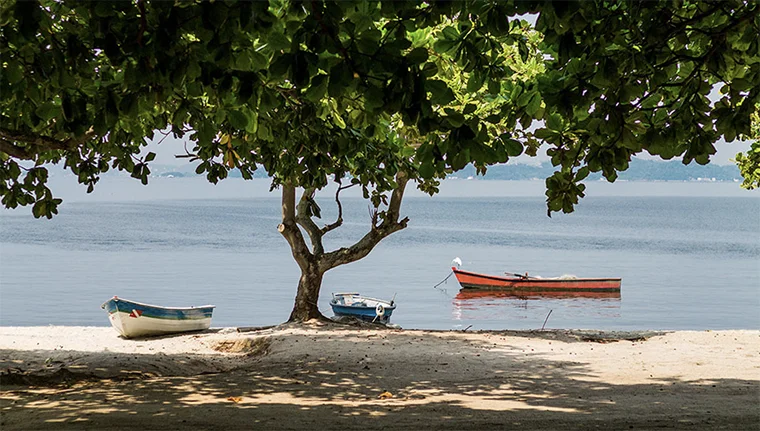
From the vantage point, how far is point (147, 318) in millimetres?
18703

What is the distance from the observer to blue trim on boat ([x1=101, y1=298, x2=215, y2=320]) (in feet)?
60.8

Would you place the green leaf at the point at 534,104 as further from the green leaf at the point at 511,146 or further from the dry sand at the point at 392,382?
the dry sand at the point at 392,382

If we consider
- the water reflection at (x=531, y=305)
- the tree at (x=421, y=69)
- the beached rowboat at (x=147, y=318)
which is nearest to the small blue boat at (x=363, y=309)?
the beached rowboat at (x=147, y=318)

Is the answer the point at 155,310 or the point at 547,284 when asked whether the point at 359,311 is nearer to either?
the point at 155,310

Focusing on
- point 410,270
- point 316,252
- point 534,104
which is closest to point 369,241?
point 316,252

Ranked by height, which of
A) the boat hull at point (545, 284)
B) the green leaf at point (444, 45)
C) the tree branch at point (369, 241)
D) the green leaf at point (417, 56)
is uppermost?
the green leaf at point (444, 45)

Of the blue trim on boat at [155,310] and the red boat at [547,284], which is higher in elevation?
the blue trim on boat at [155,310]

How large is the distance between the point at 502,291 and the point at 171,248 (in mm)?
41197

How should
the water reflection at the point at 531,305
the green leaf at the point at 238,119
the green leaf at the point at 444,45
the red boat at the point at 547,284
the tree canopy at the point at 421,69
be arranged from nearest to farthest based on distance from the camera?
the tree canopy at the point at 421,69, the green leaf at the point at 238,119, the green leaf at the point at 444,45, the water reflection at the point at 531,305, the red boat at the point at 547,284

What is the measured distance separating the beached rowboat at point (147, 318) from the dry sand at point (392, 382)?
8.44ft

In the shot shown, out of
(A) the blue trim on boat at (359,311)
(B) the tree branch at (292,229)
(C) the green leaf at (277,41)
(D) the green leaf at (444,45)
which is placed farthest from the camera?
(A) the blue trim on boat at (359,311)

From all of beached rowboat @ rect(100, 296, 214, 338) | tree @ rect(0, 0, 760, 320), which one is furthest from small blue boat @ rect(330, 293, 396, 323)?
tree @ rect(0, 0, 760, 320)

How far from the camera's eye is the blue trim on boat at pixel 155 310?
730 inches

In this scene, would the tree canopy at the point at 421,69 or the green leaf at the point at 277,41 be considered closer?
the tree canopy at the point at 421,69
